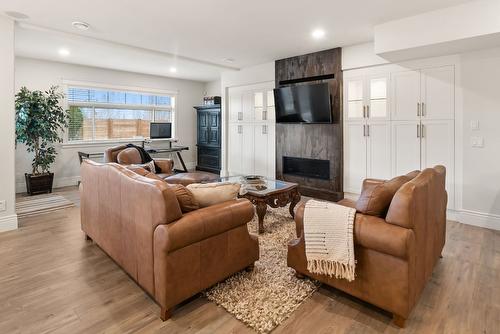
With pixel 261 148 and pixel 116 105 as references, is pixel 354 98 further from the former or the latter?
pixel 116 105

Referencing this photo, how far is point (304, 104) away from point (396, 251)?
3.76 metres

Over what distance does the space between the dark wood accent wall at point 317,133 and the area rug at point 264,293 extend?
8.26 feet

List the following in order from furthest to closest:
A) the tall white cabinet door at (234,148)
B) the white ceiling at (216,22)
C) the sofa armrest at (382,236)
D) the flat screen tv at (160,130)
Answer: the flat screen tv at (160,130) → the tall white cabinet door at (234,148) → the white ceiling at (216,22) → the sofa armrest at (382,236)

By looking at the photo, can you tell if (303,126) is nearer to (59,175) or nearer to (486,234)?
(486,234)

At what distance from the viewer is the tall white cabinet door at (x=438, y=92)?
377 centimetres

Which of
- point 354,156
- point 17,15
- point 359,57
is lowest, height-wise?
point 354,156

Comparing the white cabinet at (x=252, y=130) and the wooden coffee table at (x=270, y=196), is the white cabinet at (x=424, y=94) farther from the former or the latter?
the white cabinet at (x=252, y=130)

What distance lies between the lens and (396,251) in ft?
5.57

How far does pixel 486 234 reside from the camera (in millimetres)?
3398

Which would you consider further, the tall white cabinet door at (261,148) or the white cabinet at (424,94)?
the tall white cabinet door at (261,148)

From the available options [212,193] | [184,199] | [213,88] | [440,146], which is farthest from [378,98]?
[213,88]

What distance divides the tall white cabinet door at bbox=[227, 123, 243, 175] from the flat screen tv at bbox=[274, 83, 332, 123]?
1.32 meters

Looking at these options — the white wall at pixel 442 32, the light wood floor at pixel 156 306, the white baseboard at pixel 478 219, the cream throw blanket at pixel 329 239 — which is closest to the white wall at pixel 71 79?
the light wood floor at pixel 156 306

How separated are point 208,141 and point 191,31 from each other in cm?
403
